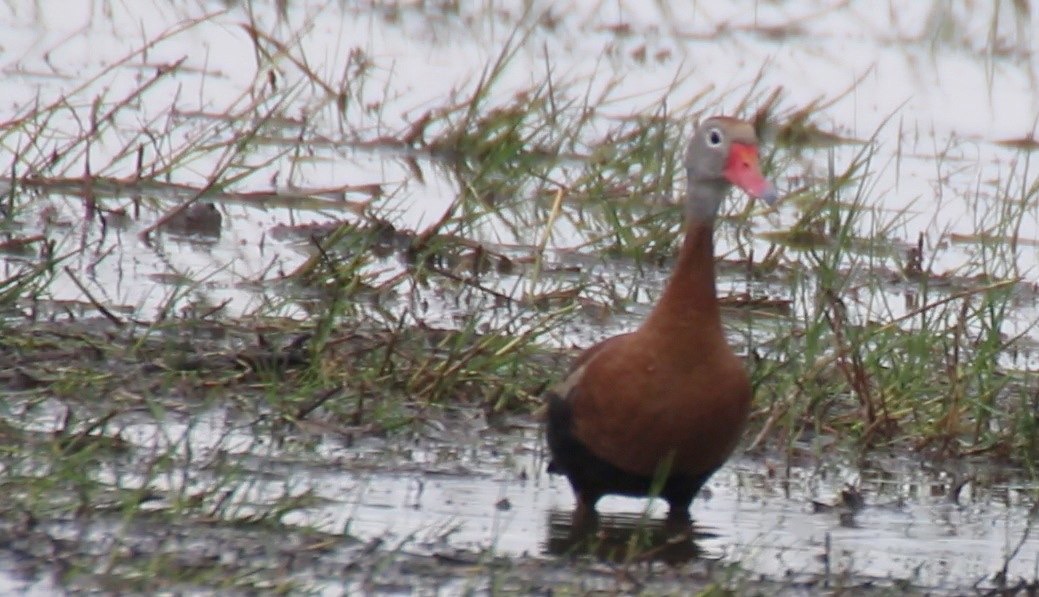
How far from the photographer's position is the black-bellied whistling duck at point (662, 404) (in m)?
5.99

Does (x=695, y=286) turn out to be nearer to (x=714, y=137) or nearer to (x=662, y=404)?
(x=662, y=404)

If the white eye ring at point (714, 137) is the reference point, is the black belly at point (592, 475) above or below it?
below

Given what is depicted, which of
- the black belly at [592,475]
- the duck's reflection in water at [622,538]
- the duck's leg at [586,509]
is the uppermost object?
the black belly at [592,475]

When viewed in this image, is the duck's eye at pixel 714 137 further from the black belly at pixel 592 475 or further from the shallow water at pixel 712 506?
the shallow water at pixel 712 506

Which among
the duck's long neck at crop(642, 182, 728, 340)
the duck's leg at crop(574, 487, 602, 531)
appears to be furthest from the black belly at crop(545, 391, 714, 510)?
the duck's long neck at crop(642, 182, 728, 340)

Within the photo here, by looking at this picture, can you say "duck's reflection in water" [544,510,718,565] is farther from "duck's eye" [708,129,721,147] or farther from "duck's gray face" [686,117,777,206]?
"duck's eye" [708,129,721,147]

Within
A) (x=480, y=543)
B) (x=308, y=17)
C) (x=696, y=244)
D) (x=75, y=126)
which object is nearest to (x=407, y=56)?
(x=308, y=17)

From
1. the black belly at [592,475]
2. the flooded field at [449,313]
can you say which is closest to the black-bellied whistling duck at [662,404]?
the black belly at [592,475]

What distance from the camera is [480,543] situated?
548cm

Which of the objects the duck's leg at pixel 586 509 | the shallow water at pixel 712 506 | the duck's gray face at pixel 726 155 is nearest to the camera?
the shallow water at pixel 712 506

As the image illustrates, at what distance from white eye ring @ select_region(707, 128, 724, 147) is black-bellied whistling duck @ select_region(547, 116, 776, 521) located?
8.2 inches

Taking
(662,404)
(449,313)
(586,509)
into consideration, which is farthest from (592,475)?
(449,313)

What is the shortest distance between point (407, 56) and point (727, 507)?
631 cm

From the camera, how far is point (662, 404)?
19.6 feet
